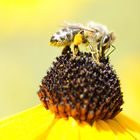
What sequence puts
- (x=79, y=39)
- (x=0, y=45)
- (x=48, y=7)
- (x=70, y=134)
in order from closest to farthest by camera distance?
(x=70, y=134) < (x=79, y=39) < (x=0, y=45) < (x=48, y=7)

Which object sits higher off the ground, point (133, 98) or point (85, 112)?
point (85, 112)

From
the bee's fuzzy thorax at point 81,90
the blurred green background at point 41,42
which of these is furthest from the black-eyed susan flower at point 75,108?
the blurred green background at point 41,42

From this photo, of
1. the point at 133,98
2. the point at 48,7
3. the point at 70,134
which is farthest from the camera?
the point at 48,7

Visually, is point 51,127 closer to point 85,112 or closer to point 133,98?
point 85,112

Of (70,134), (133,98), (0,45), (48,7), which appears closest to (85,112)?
(70,134)

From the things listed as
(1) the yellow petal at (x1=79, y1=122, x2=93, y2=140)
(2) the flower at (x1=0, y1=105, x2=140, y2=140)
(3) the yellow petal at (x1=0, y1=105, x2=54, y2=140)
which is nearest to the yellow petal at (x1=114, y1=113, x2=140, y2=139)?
(2) the flower at (x1=0, y1=105, x2=140, y2=140)

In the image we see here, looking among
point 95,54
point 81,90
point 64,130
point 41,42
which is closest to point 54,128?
point 64,130

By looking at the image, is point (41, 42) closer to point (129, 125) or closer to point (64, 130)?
point (129, 125)
